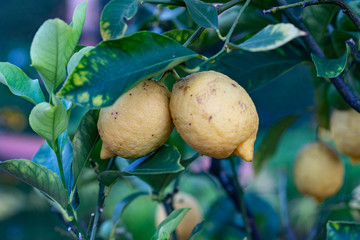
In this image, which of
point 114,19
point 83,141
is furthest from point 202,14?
point 83,141

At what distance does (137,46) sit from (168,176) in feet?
0.91

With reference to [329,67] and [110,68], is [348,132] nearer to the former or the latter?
[329,67]

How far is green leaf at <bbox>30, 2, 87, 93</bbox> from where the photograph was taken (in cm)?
37

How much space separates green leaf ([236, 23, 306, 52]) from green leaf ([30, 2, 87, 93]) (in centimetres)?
18

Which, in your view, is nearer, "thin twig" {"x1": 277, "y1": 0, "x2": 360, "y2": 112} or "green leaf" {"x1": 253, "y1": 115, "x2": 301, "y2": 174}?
"thin twig" {"x1": 277, "y1": 0, "x2": 360, "y2": 112}

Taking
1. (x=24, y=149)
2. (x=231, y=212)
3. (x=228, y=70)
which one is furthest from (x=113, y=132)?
(x=24, y=149)

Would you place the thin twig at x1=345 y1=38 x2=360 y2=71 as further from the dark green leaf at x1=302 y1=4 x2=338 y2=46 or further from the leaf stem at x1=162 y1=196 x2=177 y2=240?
the leaf stem at x1=162 y1=196 x2=177 y2=240

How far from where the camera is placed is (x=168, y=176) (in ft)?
1.98

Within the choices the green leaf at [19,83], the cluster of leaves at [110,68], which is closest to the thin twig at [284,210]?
the cluster of leaves at [110,68]

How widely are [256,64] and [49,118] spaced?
0.97 ft

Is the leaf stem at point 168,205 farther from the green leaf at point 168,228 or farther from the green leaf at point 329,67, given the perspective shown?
the green leaf at point 329,67

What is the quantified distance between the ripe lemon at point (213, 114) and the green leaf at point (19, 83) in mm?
163

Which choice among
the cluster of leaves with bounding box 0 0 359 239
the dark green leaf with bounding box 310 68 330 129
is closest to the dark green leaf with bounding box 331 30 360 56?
the cluster of leaves with bounding box 0 0 359 239

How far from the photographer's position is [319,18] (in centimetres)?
57
